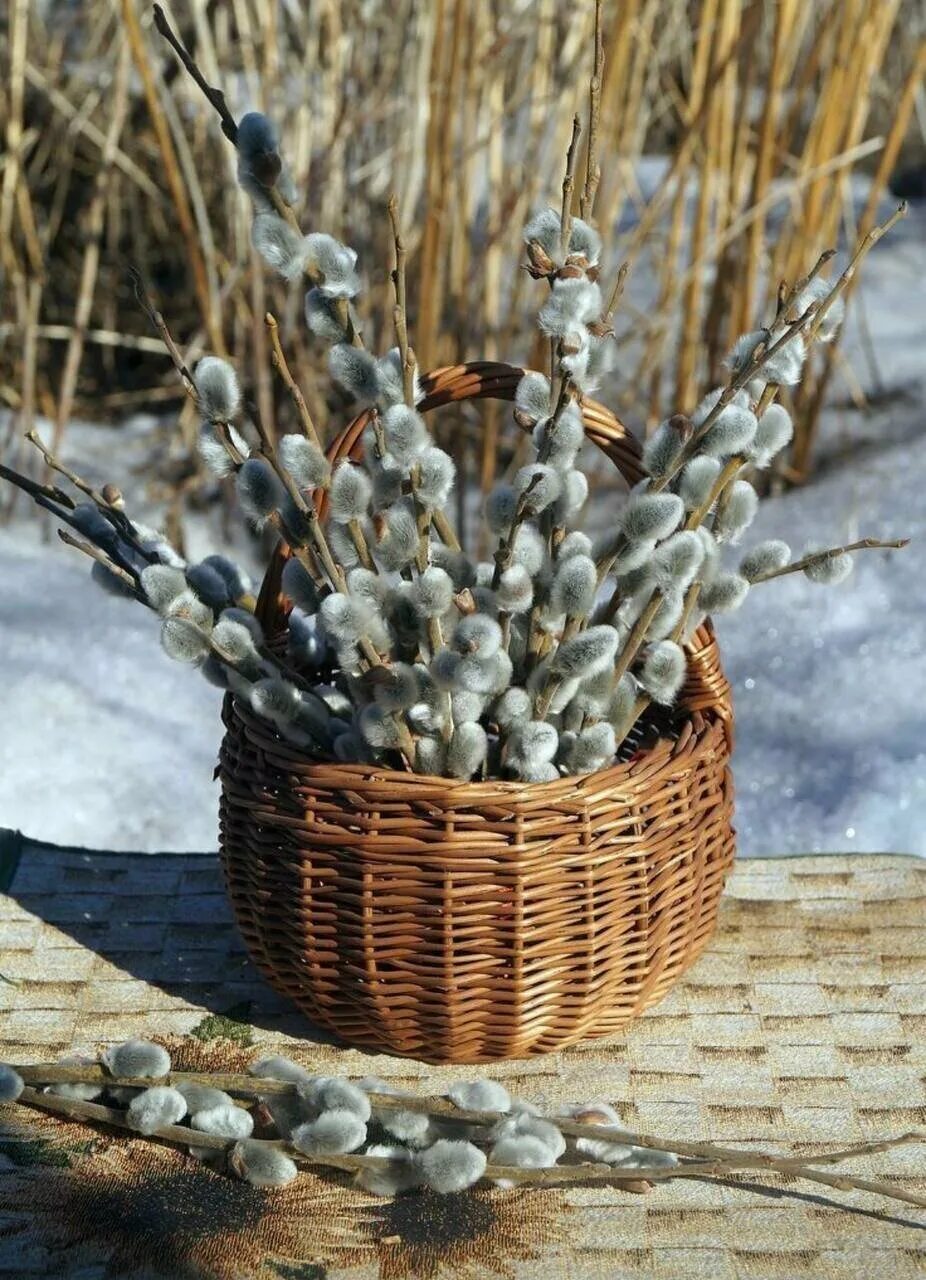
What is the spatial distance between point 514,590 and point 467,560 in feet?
0.25

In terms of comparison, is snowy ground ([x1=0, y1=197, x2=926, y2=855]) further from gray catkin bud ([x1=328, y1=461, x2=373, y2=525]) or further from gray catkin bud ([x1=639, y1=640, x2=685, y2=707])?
gray catkin bud ([x1=328, y1=461, x2=373, y2=525])

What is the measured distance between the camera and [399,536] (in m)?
0.62

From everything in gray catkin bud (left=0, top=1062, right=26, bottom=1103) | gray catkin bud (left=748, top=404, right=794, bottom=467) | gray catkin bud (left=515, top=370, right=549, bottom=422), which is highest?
gray catkin bud (left=515, top=370, right=549, bottom=422)

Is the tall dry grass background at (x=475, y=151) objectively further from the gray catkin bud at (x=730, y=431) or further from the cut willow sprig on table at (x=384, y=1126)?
the cut willow sprig on table at (x=384, y=1126)

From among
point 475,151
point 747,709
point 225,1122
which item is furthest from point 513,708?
point 475,151

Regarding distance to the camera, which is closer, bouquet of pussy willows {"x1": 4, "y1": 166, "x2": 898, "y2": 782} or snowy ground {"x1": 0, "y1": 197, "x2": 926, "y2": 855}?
bouquet of pussy willows {"x1": 4, "y1": 166, "x2": 898, "y2": 782}

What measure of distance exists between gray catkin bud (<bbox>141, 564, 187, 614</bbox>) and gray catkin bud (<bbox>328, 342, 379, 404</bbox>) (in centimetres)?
12

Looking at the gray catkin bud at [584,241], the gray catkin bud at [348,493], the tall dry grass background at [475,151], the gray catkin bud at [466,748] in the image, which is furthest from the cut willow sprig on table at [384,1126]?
the tall dry grass background at [475,151]

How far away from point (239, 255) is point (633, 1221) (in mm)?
1195

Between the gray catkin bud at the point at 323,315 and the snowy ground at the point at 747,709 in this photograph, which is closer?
the gray catkin bud at the point at 323,315

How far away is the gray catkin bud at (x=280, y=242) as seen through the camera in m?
0.56

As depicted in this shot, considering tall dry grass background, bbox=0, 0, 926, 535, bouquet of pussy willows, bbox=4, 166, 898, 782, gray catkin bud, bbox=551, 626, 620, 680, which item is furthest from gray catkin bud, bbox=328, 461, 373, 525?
tall dry grass background, bbox=0, 0, 926, 535

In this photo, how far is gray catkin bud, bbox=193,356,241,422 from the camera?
0.60m

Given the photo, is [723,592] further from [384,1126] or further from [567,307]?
[384,1126]
